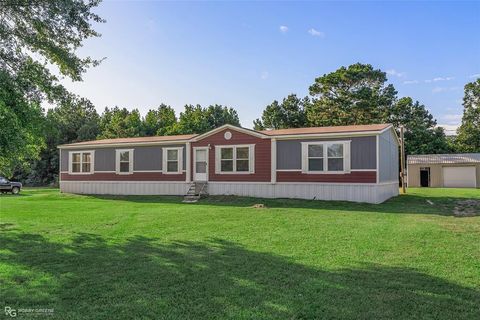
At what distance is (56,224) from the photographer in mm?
10227

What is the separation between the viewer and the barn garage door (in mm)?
31922

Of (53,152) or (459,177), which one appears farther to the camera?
(53,152)

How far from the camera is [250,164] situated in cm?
1814

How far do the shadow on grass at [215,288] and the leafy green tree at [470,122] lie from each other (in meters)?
42.3

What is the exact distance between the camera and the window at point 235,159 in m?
18.2

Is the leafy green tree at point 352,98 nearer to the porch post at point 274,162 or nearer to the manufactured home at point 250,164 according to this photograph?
the manufactured home at point 250,164

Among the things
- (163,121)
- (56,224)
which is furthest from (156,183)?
(163,121)

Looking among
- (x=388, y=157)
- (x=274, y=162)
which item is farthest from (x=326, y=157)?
(x=388, y=157)

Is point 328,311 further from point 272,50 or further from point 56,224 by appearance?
point 272,50

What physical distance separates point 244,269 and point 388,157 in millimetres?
15048

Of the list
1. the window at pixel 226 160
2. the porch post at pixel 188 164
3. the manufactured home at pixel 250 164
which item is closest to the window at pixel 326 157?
the manufactured home at pixel 250 164

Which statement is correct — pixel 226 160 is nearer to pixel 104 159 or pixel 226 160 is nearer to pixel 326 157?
pixel 326 157

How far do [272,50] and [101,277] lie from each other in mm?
13983
